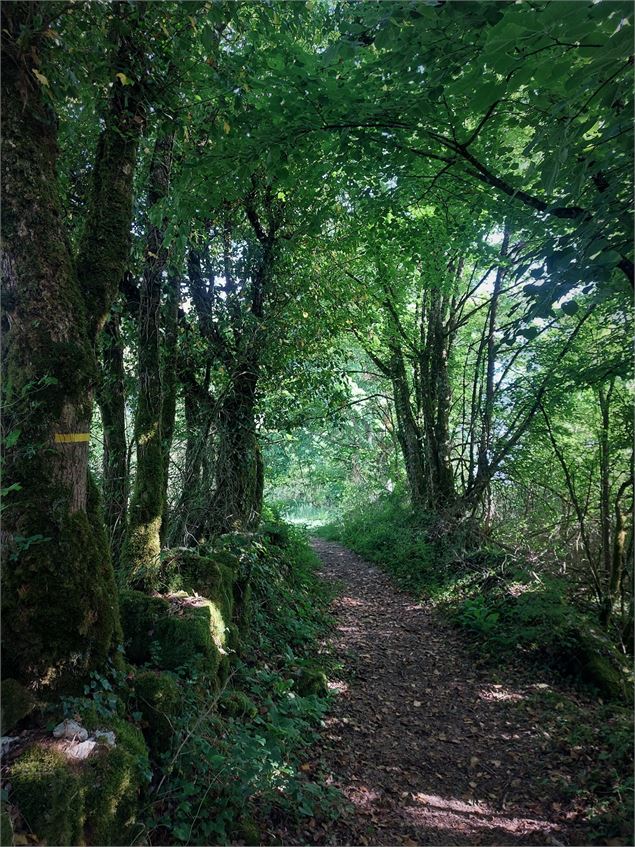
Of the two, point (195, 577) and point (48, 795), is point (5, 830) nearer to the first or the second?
point (48, 795)

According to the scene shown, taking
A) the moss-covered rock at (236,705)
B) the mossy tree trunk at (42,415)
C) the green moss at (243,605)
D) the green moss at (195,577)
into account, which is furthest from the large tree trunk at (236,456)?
the mossy tree trunk at (42,415)

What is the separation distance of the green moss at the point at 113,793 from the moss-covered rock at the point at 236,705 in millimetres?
1285

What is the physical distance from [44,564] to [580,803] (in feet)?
14.0

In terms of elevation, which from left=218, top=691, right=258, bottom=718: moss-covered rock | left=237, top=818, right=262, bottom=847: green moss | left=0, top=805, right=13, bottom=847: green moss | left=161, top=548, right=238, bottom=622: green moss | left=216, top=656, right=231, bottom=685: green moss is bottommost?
left=237, top=818, right=262, bottom=847: green moss

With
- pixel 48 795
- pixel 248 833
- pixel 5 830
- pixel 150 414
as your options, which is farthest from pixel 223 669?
pixel 150 414

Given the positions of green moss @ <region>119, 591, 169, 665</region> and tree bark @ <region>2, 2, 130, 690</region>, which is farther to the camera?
green moss @ <region>119, 591, 169, 665</region>

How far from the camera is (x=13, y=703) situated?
2.61 m

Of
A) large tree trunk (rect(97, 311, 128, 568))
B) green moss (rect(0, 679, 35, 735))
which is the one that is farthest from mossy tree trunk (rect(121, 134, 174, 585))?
green moss (rect(0, 679, 35, 735))

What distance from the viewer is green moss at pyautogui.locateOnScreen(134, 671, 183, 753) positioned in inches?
125

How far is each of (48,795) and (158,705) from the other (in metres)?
0.99

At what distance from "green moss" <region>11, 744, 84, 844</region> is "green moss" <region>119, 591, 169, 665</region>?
1.40 m

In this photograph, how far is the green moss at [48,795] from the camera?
89.4 inches

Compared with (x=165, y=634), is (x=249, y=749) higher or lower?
lower

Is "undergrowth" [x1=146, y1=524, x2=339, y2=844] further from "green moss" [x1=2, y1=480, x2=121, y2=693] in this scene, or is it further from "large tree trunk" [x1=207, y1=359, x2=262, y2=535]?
"large tree trunk" [x1=207, y1=359, x2=262, y2=535]
